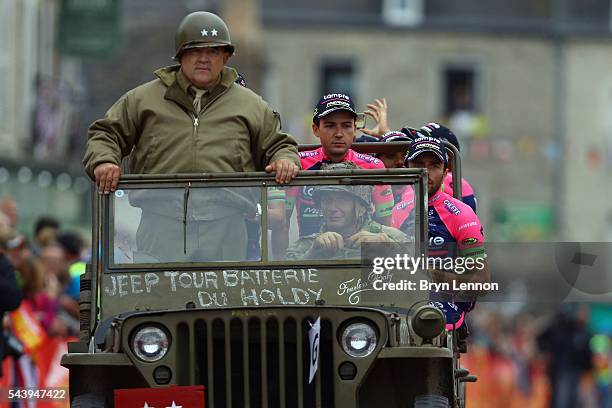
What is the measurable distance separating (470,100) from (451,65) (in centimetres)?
115

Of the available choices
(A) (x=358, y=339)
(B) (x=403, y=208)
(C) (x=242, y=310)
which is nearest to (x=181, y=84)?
(B) (x=403, y=208)

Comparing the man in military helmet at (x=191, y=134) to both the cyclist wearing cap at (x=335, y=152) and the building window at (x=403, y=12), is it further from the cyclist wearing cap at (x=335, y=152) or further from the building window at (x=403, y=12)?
the building window at (x=403, y=12)

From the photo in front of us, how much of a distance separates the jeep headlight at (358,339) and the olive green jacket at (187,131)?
1.33 m

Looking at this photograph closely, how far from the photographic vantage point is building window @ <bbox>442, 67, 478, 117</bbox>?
5278cm

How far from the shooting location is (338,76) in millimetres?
53375

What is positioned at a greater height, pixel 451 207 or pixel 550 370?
pixel 451 207

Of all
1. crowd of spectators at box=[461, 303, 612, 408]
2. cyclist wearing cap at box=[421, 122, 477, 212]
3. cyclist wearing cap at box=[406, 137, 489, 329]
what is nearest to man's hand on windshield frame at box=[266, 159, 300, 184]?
cyclist wearing cap at box=[406, 137, 489, 329]

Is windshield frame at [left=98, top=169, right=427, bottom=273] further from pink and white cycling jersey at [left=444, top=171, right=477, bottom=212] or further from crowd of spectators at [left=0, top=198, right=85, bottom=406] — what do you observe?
pink and white cycling jersey at [left=444, top=171, right=477, bottom=212]

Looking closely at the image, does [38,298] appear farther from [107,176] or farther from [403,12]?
[403,12]

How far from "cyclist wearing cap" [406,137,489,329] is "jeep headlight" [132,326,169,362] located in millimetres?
1907

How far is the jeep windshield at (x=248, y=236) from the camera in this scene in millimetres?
10734

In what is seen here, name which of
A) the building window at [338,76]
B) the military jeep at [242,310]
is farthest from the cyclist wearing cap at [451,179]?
the building window at [338,76]

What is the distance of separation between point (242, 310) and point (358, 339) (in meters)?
0.63

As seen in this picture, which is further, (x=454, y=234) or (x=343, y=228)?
(x=454, y=234)
